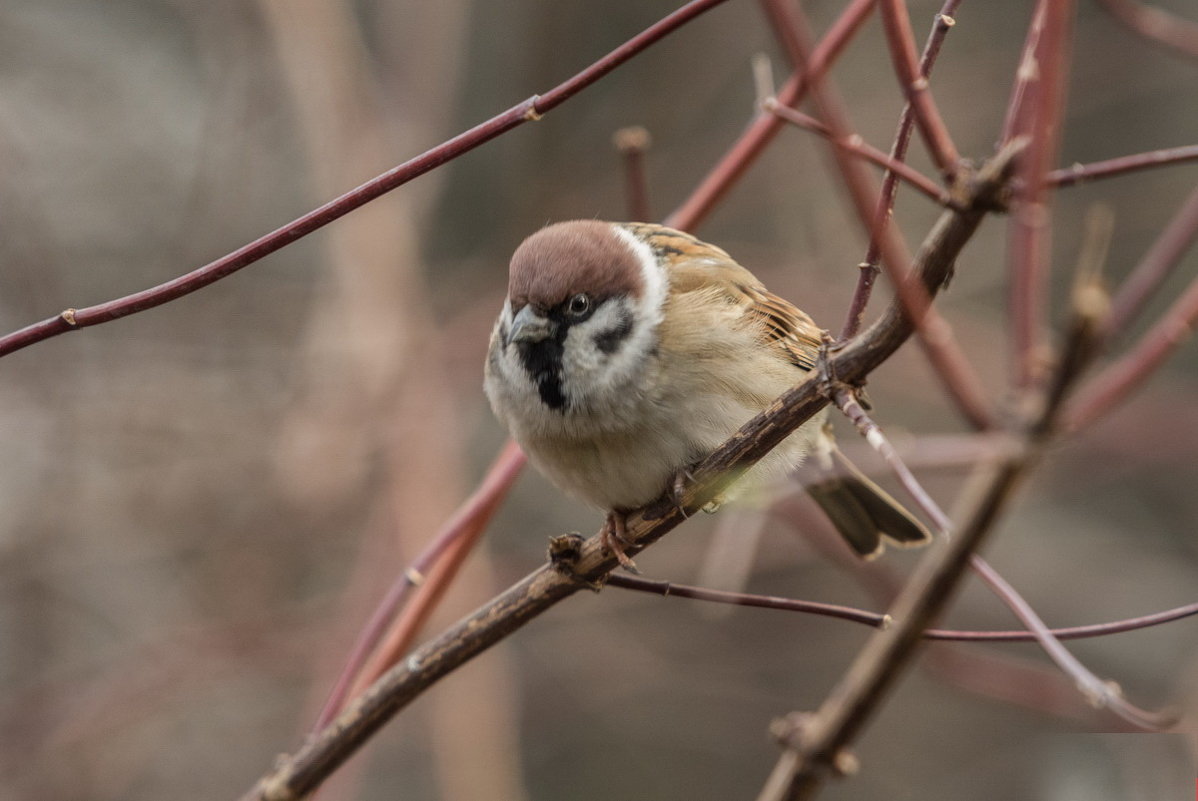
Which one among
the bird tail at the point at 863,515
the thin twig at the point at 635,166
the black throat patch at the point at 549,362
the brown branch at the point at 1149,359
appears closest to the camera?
the brown branch at the point at 1149,359

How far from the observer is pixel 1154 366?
1373mm

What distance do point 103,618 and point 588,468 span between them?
270 centimetres

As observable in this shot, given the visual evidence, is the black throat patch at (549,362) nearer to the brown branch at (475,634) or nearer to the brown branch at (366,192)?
the brown branch at (475,634)

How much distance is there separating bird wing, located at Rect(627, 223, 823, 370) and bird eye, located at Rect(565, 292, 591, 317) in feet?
0.68

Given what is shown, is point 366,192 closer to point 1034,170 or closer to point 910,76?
point 910,76

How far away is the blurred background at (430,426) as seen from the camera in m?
3.56

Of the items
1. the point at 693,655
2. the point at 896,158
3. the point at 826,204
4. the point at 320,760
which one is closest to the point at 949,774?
the point at 693,655

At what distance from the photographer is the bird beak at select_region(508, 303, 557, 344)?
7.21ft

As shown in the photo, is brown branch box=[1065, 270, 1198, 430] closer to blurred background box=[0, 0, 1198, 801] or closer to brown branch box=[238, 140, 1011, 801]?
brown branch box=[238, 140, 1011, 801]

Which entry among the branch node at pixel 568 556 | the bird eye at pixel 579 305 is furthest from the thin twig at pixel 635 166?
the branch node at pixel 568 556

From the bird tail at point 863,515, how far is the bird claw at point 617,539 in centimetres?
76

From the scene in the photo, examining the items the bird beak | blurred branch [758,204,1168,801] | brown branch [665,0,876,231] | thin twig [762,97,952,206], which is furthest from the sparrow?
blurred branch [758,204,1168,801]

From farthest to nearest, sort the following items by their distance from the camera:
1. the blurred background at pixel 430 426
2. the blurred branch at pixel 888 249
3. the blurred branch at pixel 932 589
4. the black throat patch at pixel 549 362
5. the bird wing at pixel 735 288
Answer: the blurred background at pixel 430 426
the bird wing at pixel 735 288
the black throat patch at pixel 549 362
the blurred branch at pixel 888 249
the blurred branch at pixel 932 589

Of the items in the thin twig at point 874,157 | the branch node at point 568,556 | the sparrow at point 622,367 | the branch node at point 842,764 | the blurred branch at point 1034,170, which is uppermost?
the sparrow at point 622,367
